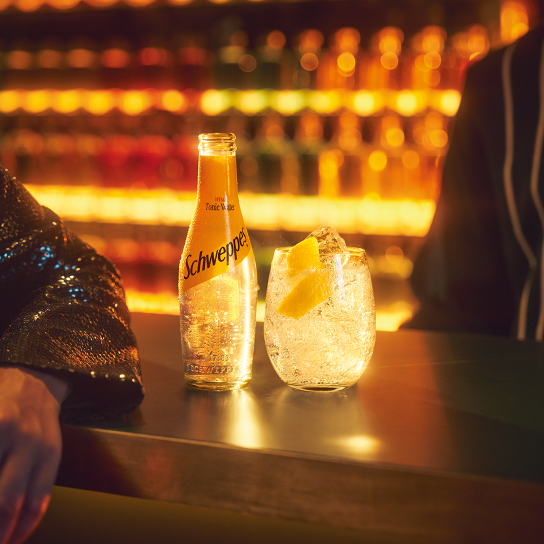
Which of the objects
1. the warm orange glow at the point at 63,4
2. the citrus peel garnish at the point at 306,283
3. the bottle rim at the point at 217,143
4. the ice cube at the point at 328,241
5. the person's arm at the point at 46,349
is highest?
the warm orange glow at the point at 63,4

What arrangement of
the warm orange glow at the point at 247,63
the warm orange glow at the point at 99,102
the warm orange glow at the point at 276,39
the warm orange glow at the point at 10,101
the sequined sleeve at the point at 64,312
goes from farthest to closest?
the warm orange glow at the point at 10,101
the warm orange glow at the point at 99,102
the warm orange glow at the point at 276,39
the warm orange glow at the point at 247,63
the sequined sleeve at the point at 64,312

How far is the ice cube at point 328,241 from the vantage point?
1.95 feet

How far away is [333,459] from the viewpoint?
44cm

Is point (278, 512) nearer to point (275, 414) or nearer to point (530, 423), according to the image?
point (275, 414)

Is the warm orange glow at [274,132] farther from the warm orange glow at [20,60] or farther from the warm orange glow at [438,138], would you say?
the warm orange glow at [20,60]

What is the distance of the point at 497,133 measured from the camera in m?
1.35

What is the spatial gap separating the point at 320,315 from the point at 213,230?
14 cm

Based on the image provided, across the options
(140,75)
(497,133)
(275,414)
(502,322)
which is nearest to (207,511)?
(275,414)

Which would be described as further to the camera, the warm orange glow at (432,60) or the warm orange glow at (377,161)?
the warm orange glow at (377,161)

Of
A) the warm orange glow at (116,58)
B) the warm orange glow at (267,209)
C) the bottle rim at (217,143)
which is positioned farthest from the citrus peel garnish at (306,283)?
the warm orange glow at (116,58)

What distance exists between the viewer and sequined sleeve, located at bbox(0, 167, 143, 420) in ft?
1.69

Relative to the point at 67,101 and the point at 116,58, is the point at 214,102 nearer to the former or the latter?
the point at 116,58

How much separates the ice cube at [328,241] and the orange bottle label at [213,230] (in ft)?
0.25

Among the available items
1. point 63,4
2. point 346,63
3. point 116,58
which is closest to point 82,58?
point 116,58
